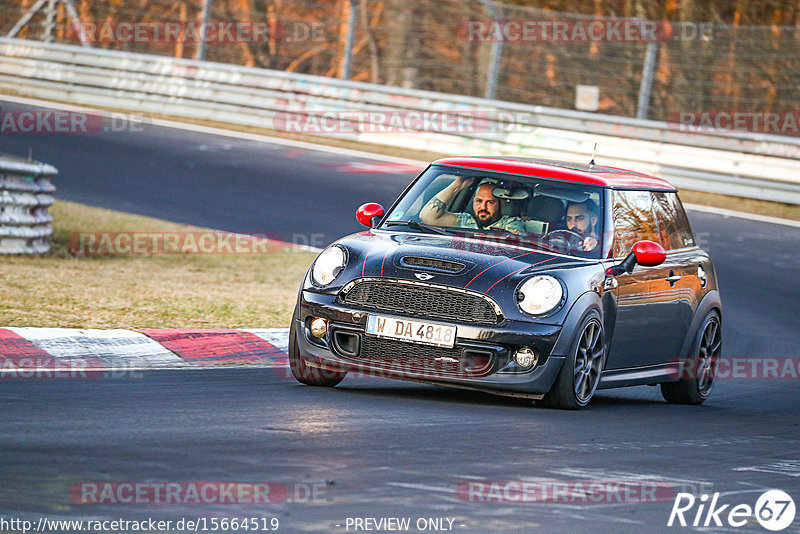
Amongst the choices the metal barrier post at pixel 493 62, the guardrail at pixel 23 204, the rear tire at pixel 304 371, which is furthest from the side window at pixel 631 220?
the metal barrier post at pixel 493 62

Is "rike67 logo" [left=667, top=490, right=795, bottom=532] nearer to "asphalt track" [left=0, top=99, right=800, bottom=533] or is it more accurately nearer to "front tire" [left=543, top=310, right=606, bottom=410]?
"asphalt track" [left=0, top=99, right=800, bottom=533]

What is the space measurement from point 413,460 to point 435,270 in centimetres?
179

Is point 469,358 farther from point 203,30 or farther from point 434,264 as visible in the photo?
point 203,30

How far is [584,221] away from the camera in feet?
28.0

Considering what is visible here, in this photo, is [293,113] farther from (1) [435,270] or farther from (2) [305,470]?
(2) [305,470]

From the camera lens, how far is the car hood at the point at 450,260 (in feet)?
24.9

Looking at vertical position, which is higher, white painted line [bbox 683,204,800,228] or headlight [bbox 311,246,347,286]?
headlight [bbox 311,246,347,286]

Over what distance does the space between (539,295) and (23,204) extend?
712 cm

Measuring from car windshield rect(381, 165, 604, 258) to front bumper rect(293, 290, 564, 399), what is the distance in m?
0.90

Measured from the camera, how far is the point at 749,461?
274 inches

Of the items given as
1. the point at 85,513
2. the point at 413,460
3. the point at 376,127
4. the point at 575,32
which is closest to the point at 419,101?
the point at 376,127

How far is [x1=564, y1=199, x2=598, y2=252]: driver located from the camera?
8.45 metres

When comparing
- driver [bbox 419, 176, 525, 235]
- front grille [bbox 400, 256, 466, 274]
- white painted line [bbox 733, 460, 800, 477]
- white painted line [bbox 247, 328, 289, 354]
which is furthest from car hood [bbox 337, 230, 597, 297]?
white painted line [bbox 247, 328, 289, 354]

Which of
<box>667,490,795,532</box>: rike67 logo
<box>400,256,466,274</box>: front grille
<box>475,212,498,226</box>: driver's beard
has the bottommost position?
<box>667,490,795,532</box>: rike67 logo
